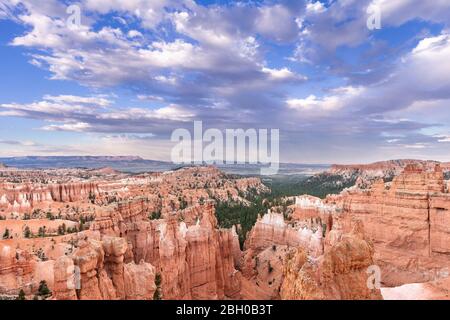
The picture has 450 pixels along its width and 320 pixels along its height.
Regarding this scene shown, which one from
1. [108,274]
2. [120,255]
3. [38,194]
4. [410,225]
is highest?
[120,255]

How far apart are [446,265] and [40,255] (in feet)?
95.1

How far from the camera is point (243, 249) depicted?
41875 millimetres

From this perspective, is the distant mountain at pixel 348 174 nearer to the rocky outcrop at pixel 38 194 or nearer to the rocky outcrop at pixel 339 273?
the rocky outcrop at pixel 38 194

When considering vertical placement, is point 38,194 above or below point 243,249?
above

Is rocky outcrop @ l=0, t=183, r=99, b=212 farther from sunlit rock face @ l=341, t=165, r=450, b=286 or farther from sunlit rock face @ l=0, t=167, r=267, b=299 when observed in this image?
sunlit rock face @ l=341, t=165, r=450, b=286

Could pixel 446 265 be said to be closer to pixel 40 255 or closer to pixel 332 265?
pixel 332 265

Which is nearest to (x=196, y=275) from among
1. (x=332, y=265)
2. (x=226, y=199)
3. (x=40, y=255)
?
(x=40, y=255)

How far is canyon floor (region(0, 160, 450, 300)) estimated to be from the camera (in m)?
11.9

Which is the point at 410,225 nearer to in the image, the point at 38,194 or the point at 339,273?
the point at 339,273

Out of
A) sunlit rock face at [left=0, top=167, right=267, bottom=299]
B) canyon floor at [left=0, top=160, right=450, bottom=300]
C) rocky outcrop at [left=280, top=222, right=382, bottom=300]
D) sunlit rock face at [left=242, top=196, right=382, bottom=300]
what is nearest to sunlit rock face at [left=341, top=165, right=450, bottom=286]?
canyon floor at [left=0, top=160, right=450, bottom=300]

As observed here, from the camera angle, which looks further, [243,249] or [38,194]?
[38,194]

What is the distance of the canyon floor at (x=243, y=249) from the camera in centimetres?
1185

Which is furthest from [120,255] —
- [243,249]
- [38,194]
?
[38,194]

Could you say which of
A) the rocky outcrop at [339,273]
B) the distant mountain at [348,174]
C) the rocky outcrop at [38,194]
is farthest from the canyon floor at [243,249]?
the distant mountain at [348,174]
